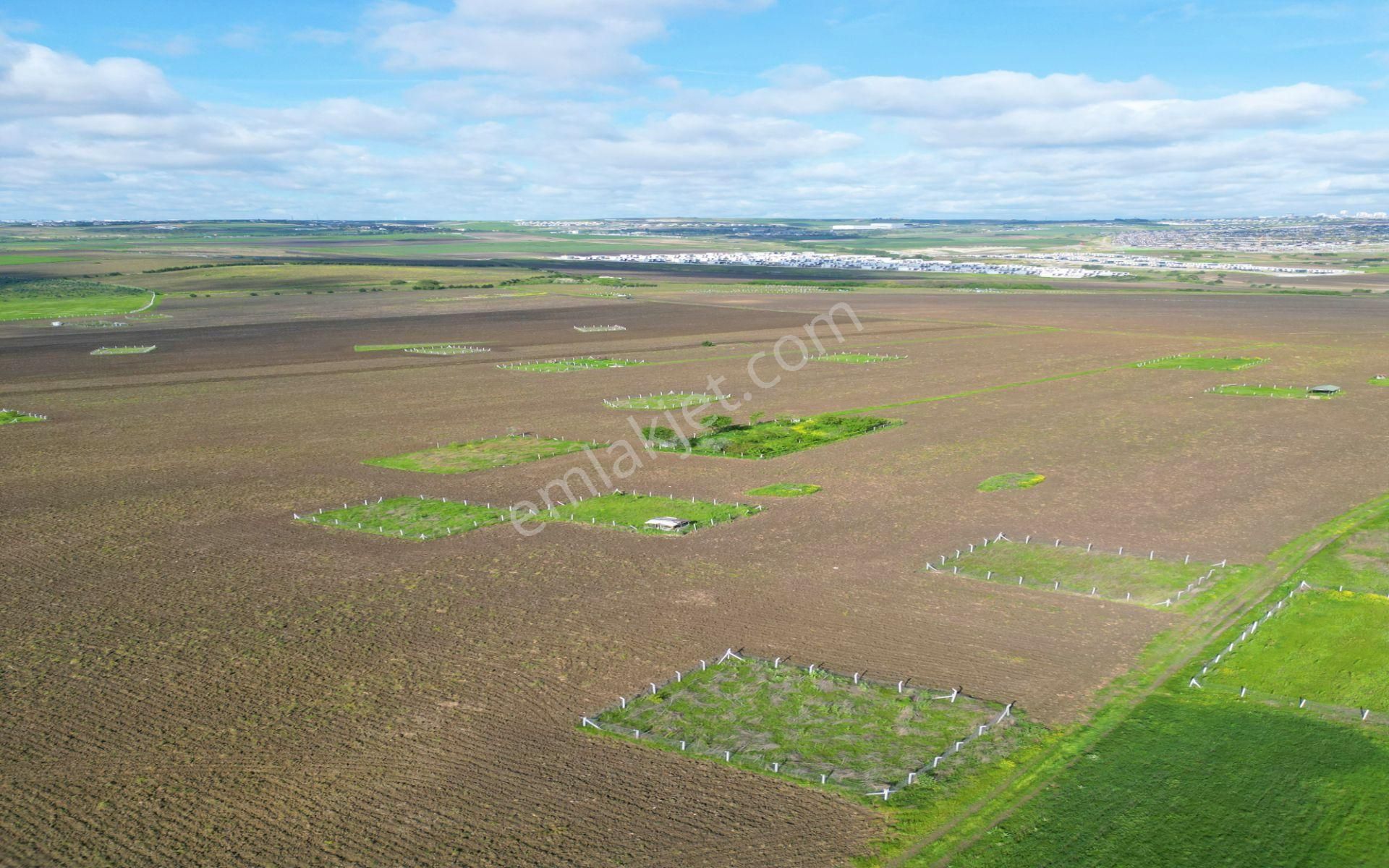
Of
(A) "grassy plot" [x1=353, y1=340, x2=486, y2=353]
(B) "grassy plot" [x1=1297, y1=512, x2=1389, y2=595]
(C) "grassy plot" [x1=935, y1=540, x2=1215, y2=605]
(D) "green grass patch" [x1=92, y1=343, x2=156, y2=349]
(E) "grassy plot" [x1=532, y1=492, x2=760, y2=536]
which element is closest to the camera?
(C) "grassy plot" [x1=935, y1=540, x2=1215, y2=605]

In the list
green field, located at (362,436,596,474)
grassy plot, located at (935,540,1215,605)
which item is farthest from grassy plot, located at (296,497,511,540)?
grassy plot, located at (935,540,1215,605)

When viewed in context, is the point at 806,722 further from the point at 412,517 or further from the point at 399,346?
the point at 399,346

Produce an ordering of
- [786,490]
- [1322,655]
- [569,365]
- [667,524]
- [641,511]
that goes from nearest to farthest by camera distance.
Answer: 1. [1322,655]
2. [667,524]
3. [641,511]
4. [786,490]
5. [569,365]

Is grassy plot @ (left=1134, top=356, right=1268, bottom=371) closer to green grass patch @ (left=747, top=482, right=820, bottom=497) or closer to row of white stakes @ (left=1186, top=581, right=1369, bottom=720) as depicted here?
green grass patch @ (left=747, top=482, right=820, bottom=497)

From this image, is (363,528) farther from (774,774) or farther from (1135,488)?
(1135,488)

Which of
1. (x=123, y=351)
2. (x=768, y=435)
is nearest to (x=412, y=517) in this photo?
(x=768, y=435)
